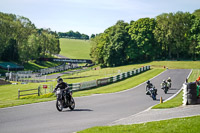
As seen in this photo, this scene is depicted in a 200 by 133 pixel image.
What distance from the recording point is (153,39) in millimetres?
85812

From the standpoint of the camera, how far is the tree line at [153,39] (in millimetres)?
83125

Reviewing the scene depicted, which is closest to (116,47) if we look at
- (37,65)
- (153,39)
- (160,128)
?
(153,39)

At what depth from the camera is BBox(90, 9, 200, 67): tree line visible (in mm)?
83125

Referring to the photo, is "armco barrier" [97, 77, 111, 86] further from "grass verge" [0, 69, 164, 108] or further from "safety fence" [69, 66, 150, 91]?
"grass verge" [0, 69, 164, 108]

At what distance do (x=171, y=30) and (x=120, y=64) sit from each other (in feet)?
72.3

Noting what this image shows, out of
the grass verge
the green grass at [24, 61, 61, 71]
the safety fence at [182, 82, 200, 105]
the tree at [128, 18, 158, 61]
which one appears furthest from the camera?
the green grass at [24, 61, 61, 71]

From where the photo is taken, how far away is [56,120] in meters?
12.0

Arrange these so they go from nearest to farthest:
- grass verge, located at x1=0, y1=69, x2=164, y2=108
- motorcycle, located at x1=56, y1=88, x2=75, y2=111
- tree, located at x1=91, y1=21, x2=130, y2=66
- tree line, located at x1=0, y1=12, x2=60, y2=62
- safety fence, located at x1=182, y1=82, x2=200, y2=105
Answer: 1. motorcycle, located at x1=56, y1=88, x2=75, y2=111
2. safety fence, located at x1=182, y1=82, x2=200, y2=105
3. grass verge, located at x1=0, y1=69, x2=164, y2=108
4. tree, located at x1=91, y1=21, x2=130, y2=66
5. tree line, located at x1=0, y1=12, x2=60, y2=62

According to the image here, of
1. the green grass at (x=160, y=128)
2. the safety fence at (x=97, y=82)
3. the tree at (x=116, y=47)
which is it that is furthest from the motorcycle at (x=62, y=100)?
the tree at (x=116, y=47)

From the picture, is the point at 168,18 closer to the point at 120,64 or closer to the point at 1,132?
the point at 120,64

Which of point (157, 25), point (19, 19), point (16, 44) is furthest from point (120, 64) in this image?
point (19, 19)

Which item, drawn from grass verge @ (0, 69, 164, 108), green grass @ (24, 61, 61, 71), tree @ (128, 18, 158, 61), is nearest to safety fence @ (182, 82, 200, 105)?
grass verge @ (0, 69, 164, 108)

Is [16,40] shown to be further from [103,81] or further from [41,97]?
[41,97]

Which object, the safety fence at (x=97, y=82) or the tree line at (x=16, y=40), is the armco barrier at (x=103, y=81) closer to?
the safety fence at (x=97, y=82)
